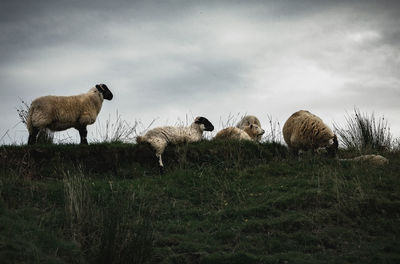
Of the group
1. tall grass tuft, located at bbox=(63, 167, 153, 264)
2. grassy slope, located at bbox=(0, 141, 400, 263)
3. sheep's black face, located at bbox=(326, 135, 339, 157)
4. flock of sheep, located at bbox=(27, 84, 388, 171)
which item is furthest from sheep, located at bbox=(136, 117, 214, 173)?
tall grass tuft, located at bbox=(63, 167, 153, 264)

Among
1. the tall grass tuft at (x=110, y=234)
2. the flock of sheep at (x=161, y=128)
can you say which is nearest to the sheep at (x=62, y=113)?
the flock of sheep at (x=161, y=128)

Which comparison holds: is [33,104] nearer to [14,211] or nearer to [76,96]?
[76,96]

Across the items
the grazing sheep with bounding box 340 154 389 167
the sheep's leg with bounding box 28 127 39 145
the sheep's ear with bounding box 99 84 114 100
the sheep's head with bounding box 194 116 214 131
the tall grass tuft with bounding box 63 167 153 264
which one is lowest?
the tall grass tuft with bounding box 63 167 153 264

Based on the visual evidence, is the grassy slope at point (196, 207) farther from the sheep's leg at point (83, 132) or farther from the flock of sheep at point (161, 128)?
the sheep's leg at point (83, 132)

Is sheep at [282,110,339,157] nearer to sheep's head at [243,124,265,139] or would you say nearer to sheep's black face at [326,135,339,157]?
sheep's black face at [326,135,339,157]

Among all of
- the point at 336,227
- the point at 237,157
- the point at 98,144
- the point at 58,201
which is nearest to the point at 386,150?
the point at 237,157

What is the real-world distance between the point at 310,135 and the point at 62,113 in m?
6.74

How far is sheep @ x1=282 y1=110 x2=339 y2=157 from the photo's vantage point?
12086 mm

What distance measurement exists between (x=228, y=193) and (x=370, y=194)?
9.64 feet

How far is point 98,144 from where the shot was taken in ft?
38.8

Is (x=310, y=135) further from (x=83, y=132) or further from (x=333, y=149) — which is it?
(x=83, y=132)

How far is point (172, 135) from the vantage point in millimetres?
12031

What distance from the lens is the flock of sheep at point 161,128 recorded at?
464 inches

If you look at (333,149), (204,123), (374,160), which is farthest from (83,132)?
(374,160)
